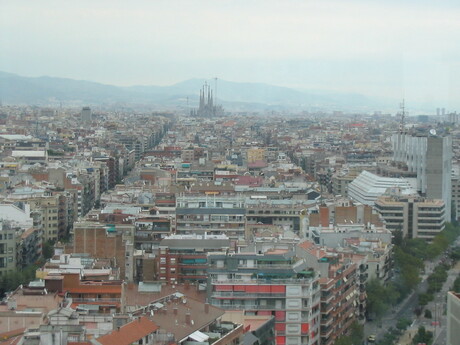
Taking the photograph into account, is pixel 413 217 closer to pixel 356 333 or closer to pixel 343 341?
pixel 356 333

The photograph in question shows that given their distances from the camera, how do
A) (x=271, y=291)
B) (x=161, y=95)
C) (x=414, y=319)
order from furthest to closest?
(x=161, y=95) → (x=414, y=319) → (x=271, y=291)

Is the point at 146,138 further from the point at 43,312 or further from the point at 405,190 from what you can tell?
the point at 43,312

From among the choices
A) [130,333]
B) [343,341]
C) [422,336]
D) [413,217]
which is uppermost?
[130,333]

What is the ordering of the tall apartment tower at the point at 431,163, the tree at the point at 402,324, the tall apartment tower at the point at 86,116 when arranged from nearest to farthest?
the tree at the point at 402,324, the tall apartment tower at the point at 431,163, the tall apartment tower at the point at 86,116

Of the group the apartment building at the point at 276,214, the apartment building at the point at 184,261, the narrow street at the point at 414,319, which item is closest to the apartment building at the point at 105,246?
the apartment building at the point at 184,261

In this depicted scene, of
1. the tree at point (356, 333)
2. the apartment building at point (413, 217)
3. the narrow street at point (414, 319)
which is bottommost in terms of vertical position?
the narrow street at point (414, 319)

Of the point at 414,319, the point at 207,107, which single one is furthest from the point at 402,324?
the point at 207,107

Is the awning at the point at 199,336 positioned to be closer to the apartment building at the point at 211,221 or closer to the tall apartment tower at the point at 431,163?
the apartment building at the point at 211,221
